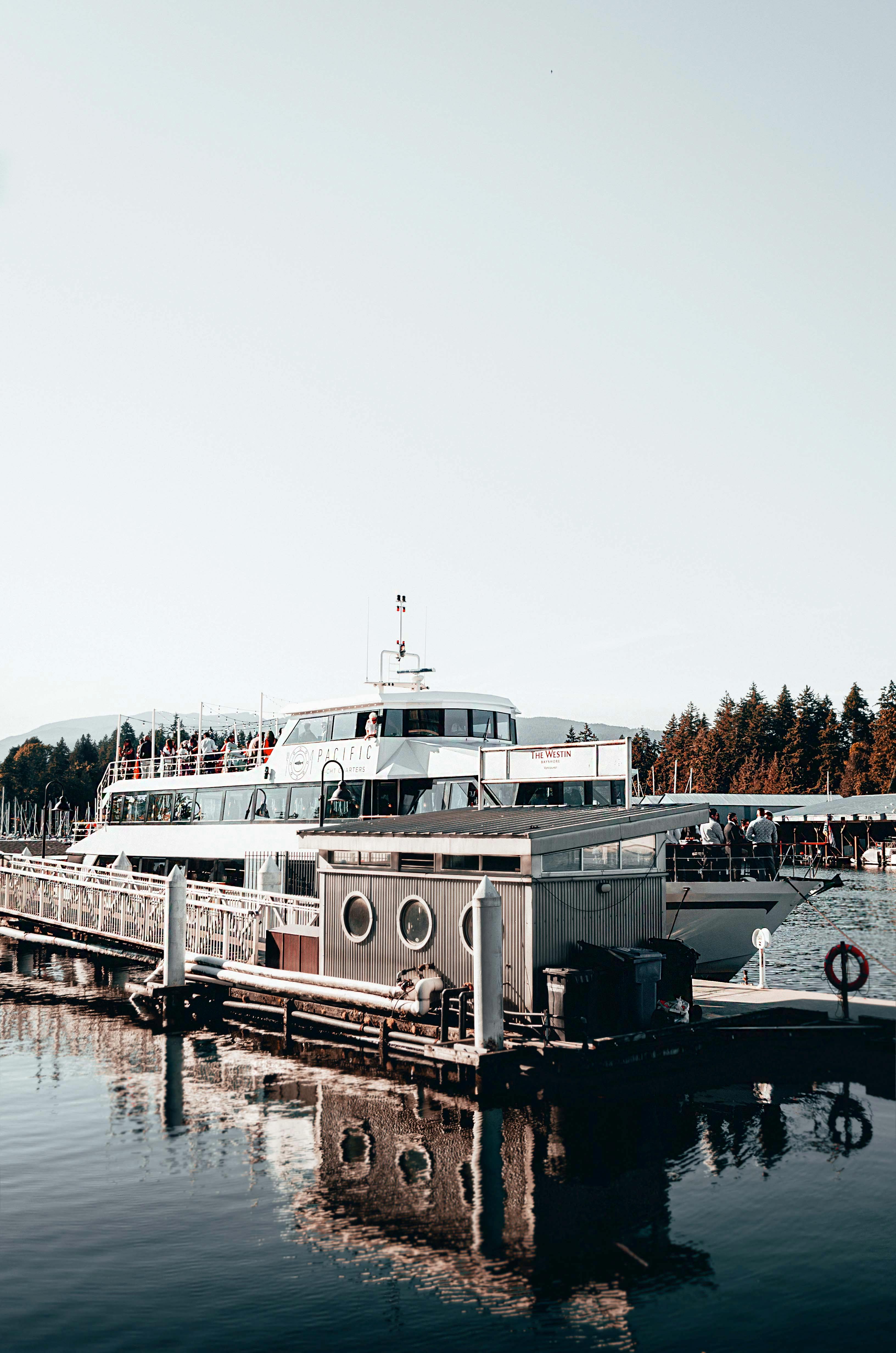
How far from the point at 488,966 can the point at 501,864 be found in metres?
2.14

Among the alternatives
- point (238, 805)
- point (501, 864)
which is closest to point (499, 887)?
point (501, 864)

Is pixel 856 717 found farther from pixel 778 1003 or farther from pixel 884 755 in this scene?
pixel 778 1003

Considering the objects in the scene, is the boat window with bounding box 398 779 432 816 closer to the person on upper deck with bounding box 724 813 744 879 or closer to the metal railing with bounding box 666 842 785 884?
the metal railing with bounding box 666 842 785 884

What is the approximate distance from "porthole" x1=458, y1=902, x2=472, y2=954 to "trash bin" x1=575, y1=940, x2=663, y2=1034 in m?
1.76

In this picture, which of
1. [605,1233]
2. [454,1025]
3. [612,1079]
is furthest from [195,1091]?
[605,1233]

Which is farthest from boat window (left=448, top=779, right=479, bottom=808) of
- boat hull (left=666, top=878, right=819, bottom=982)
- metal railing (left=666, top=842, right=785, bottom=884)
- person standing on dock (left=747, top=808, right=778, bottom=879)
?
person standing on dock (left=747, top=808, right=778, bottom=879)

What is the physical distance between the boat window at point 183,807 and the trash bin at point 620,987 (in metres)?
23.3

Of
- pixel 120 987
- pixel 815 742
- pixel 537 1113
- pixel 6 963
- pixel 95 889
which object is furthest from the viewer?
pixel 815 742

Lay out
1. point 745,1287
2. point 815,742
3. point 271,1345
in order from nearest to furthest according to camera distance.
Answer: point 271,1345, point 745,1287, point 815,742

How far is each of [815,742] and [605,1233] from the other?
124475mm

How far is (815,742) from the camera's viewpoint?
128 m

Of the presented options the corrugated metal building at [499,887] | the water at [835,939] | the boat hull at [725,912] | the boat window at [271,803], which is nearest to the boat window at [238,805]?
the boat window at [271,803]

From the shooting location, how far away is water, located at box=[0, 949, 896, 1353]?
30.5 feet

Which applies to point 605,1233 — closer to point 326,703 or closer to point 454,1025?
point 454,1025
